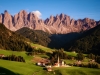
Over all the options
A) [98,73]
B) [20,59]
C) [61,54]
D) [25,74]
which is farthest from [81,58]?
[25,74]

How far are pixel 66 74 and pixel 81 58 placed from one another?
3865 inches

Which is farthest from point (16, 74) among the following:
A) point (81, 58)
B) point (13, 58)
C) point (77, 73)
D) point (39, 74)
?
point (81, 58)

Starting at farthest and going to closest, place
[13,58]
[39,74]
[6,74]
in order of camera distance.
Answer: [13,58] < [39,74] < [6,74]

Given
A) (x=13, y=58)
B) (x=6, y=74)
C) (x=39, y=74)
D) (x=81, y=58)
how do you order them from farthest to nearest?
(x=81, y=58), (x=13, y=58), (x=39, y=74), (x=6, y=74)

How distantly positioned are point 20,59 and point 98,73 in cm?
6664

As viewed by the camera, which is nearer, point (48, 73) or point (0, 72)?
point (0, 72)

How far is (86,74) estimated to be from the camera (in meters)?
86.4

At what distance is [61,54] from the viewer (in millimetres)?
189875

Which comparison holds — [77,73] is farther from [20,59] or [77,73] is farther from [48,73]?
[20,59]

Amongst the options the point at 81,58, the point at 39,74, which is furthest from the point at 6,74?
the point at 81,58

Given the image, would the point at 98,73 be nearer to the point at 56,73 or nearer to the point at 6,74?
the point at 56,73

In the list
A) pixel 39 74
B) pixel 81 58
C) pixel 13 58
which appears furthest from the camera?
pixel 81 58

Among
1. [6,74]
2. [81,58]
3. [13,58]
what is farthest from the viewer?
[81,58]

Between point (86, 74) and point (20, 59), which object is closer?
point (86, 74)
